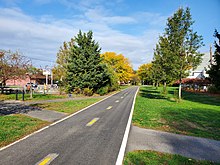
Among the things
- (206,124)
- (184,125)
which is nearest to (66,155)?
(184,125)

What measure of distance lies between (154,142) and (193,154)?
1.47m

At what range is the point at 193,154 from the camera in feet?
18.5

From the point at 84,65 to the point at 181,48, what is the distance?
13941mm

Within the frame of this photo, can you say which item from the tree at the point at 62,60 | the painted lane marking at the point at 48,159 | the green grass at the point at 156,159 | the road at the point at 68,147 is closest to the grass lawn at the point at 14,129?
the road at the point at 68,147

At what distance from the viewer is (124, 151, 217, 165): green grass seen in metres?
4.93

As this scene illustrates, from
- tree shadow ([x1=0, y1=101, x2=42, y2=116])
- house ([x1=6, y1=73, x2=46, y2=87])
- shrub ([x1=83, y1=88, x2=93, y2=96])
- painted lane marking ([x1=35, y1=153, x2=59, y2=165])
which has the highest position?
house ([x1=6, y1=73, x2=46, y2=87])

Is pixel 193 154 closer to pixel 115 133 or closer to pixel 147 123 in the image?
pixel 115 133

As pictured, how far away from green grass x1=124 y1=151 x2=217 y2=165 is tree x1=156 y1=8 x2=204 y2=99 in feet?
51.2

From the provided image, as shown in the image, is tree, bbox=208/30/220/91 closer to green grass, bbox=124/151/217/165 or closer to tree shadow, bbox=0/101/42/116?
green grass, bbox=124/151/217/165

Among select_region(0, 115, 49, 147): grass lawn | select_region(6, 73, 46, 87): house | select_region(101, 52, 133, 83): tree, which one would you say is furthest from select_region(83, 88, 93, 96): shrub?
select_region(101, 52, 133, 83): tree

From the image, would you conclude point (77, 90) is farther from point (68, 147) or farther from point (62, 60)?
point (68, 147)

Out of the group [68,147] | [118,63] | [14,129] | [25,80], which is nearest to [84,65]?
[25,80]

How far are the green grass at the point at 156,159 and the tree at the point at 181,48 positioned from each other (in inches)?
614

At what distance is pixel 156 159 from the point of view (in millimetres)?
5156
